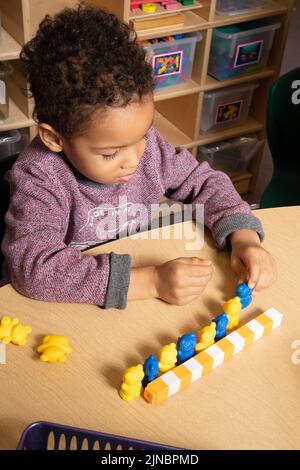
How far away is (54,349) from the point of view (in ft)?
2.29

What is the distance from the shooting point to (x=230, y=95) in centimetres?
194

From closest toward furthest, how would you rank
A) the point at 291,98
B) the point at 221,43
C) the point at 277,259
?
1. the point at 277,259
2. the point at 291,98
3. the point at 221,43

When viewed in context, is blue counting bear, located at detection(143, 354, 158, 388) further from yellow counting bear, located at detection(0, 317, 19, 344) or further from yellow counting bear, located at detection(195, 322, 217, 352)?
yellow counting bear, located at detection(0, 317, 19, 344)

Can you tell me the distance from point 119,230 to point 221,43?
1.02 meters

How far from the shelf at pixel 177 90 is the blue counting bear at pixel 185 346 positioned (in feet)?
3.82

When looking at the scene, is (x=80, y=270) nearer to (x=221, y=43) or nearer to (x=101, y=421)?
(x=101, y=421)

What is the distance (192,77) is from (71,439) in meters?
Answer: 1.46

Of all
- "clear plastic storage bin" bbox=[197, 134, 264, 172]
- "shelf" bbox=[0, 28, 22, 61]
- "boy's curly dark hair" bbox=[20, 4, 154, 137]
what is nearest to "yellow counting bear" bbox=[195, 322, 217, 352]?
"boy's curly dark hair" bbox=[20, 4, 154, 137]

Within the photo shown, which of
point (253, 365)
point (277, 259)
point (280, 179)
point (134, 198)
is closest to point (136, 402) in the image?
point (253, 365)

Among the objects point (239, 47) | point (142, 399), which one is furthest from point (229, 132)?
point (142, 399)

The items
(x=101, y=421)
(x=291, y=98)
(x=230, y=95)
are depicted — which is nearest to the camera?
(x=101, y=421)

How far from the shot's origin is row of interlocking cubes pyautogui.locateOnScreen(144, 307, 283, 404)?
665mm

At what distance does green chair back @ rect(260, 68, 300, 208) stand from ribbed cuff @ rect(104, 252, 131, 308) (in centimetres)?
67

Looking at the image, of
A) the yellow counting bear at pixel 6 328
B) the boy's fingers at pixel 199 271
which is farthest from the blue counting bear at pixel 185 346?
the yellow counting bear at pixel 6 328
